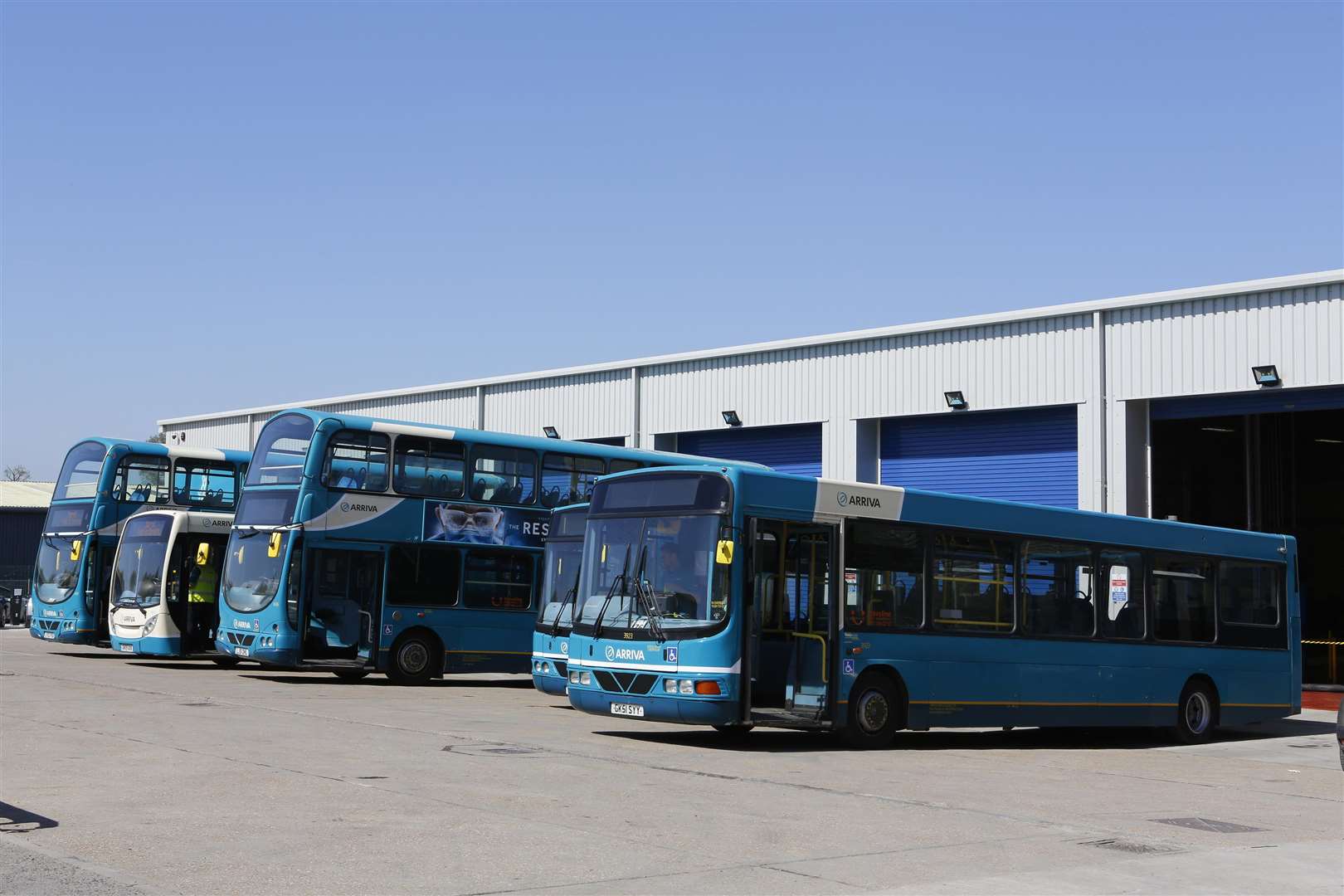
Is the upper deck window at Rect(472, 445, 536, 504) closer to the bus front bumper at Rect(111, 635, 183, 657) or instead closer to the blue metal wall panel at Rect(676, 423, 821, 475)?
the bus front bumper at Rect(111, 635, 183, 657)

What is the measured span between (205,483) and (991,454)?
16044 mm

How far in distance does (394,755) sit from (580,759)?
65.9 inches

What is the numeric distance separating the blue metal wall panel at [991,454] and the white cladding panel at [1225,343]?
188cm

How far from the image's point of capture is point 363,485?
24516 mm

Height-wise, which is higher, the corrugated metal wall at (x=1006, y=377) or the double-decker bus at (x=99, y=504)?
the corrugated metal wall at (x=1006, y=377)

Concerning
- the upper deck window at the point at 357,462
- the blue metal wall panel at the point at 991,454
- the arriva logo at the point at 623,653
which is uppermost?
the blue metal wall panel at the point at 991,454

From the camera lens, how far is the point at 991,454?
103 ft

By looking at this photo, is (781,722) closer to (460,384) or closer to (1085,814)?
(1085,814)

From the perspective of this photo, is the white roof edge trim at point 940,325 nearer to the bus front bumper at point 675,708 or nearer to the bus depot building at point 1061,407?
the bus depot building at point 1061,407

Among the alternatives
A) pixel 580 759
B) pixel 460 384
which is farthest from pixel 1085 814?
pixel 460 384

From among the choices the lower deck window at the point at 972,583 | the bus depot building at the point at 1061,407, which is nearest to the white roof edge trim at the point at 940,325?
the bus depot building at the point at 1061,407

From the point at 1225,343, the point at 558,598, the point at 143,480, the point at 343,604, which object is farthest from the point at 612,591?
the point at 143,480

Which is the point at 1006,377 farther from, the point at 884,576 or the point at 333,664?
the point at 884,576

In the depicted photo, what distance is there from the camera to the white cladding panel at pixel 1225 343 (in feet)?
84.9
